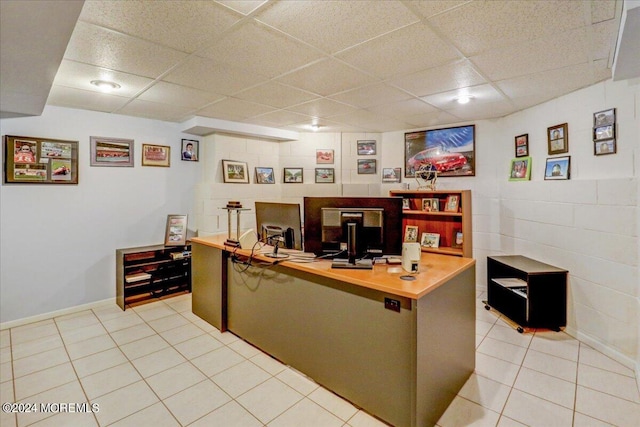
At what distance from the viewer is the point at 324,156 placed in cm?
524

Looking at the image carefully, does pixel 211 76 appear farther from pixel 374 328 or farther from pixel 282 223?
pixel 374 328

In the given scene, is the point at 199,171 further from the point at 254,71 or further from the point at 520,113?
the point at 520,113

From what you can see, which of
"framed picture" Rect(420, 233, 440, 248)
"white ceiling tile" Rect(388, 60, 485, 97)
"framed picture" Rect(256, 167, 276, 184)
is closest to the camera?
"white ceiling tile" Rect(388, 60, 485, 97)

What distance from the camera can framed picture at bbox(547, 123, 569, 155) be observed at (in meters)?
3.18

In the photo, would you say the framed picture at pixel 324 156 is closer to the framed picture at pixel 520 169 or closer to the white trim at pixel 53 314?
the framed picture at pixel 520 169

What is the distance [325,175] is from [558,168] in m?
3.14

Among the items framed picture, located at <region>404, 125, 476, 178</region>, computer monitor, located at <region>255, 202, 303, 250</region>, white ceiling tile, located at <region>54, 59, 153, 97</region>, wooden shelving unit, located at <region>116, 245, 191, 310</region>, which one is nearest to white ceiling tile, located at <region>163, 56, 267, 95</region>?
white ceiling tile, located at <region>54, 59, 153, 97</region>

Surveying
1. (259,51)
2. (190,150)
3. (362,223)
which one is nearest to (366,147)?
(190,150)

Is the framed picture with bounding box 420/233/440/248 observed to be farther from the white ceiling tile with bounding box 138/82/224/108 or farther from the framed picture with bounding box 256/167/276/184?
the white ceiling tile with bounding box 138/82/224/108

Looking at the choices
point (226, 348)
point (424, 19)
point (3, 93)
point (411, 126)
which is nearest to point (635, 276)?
point (424, 19)

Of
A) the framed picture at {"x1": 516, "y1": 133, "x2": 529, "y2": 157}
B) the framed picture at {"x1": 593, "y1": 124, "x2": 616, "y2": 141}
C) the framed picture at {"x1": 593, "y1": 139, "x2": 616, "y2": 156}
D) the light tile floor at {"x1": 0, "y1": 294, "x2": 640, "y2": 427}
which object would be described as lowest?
the light tile floor at {"x1": 0, "y1": 294, "x2": 640, "y2": 427}

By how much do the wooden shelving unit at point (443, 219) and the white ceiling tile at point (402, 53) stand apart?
219 cm

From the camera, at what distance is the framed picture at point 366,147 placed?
17.0 ft

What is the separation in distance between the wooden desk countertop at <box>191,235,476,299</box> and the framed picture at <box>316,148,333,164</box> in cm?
290
